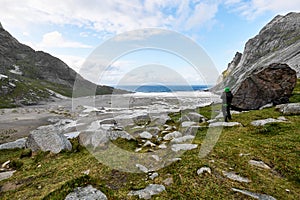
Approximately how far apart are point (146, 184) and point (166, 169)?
1.44 meters

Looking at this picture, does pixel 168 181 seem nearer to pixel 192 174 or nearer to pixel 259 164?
pixel 192 174

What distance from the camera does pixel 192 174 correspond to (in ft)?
27.2

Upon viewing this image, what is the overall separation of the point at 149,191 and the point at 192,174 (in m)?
2.04

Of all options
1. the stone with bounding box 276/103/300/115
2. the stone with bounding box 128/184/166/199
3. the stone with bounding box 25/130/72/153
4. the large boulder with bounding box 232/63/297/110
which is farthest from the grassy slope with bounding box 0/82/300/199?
the large boulder with bounding box 232/63/297/110

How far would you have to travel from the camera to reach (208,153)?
10.4 meters

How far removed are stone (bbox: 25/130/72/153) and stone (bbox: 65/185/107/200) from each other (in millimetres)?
7282

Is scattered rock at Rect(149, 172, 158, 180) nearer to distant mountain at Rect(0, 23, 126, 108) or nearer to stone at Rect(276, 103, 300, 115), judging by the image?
stone at Rect(276, 103, 300, 115)

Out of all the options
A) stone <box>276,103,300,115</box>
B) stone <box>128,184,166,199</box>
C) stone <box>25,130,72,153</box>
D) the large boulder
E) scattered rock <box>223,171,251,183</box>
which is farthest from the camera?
the large boulder

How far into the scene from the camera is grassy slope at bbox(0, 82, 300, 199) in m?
7.18

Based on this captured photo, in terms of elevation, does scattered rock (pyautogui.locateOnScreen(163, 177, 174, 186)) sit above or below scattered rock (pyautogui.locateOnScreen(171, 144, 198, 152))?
below

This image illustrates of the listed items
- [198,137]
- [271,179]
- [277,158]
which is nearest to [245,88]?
[198,137]

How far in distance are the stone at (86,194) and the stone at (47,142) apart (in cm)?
728

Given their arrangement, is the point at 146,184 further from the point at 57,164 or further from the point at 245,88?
the point at 245,88

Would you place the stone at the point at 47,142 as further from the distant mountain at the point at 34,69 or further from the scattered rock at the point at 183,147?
the distant mountain at the point at 34,69
